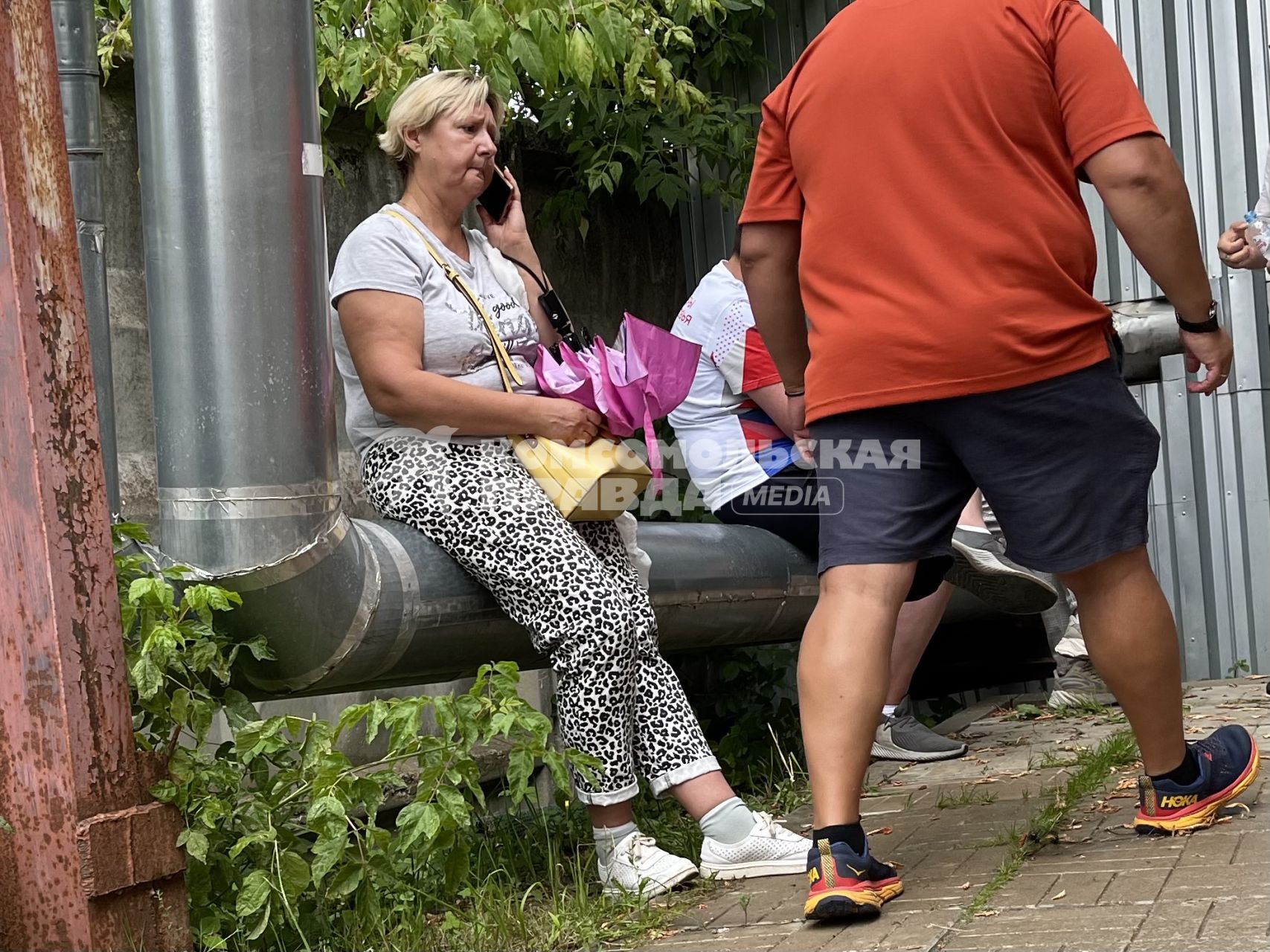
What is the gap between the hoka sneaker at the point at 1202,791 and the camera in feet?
10.2

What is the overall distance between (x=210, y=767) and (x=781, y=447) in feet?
7.14

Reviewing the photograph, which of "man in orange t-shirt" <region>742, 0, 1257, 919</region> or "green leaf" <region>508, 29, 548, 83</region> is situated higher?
"green leaf" <region>508, 29, 548, 83</region>

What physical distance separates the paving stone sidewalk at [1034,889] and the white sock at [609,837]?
25 cm

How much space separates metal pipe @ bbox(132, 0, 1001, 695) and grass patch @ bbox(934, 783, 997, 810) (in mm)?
1600

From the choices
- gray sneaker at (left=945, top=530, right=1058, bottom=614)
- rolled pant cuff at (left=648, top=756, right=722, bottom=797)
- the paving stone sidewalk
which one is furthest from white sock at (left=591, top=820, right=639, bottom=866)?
gray sneaker at (left=945, top=530, right=1058, bottom=614)

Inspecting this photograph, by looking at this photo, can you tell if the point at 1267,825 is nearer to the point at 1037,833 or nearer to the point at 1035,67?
the point at 1037,833

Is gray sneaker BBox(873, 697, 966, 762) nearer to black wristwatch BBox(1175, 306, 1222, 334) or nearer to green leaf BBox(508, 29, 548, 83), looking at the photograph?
black wristwatch BBox(1175, 306, 1222, 334)

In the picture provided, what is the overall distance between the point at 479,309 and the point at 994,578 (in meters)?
1.83

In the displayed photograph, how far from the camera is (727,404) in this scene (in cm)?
453

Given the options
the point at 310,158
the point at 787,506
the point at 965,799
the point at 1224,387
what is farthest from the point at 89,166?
the point at 1224,387

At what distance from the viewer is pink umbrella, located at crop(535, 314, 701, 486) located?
3457mm

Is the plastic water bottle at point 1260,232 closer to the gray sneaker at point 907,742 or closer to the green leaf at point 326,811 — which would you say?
the green leaf at point 326,811

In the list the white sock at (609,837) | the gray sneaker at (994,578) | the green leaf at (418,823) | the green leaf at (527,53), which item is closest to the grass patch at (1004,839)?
the white sock at (609,837)

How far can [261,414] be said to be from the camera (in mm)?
2967
